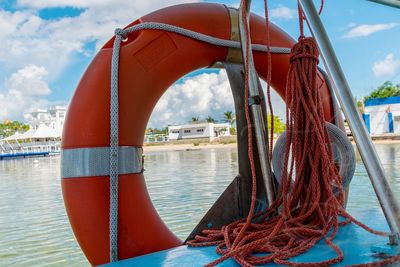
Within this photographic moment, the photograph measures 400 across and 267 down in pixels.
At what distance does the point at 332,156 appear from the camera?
1.33 metres

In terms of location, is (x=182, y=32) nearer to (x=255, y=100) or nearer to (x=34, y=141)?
(x=255, y=100)

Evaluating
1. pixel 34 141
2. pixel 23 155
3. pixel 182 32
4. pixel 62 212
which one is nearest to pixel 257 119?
pixel 182 32

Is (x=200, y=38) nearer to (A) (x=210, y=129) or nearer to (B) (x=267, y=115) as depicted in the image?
(B) (x=267, y=115)

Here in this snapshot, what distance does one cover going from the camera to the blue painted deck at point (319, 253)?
3.51ft

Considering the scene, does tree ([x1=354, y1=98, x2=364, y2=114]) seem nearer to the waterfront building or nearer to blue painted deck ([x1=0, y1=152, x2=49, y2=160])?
the waterfront building

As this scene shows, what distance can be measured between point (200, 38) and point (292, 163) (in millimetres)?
541

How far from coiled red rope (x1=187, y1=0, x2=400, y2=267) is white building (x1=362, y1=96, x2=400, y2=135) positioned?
0.15 meters

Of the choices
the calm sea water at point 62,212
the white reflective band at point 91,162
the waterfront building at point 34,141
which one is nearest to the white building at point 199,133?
the waterfront building at point 34,141

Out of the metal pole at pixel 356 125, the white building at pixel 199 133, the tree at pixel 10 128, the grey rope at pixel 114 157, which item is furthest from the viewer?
the tree at pixel 10 128

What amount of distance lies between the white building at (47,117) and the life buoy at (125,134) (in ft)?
164

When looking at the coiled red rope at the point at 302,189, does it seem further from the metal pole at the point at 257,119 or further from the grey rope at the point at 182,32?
the grey rope at the point at 182,32

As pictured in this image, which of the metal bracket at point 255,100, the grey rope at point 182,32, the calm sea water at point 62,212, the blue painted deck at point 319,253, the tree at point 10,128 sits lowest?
the calm sea water at point 62,212

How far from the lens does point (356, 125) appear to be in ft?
3.10

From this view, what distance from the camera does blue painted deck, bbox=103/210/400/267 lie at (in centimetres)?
107
